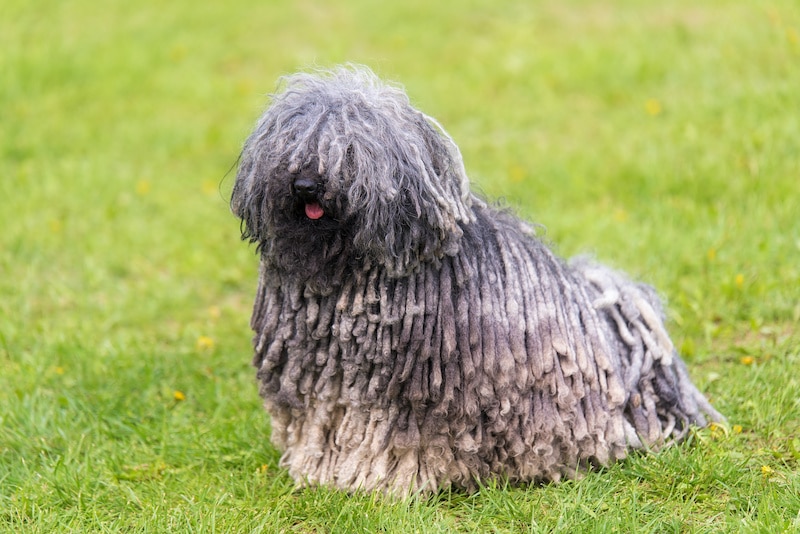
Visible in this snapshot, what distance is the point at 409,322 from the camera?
361cm

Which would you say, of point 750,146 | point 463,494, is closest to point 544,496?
point 463,494

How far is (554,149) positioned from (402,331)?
411 cm

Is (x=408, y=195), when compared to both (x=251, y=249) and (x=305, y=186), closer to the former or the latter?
(x=305, y=186)

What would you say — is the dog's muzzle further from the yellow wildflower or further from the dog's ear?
the yellow wildflower

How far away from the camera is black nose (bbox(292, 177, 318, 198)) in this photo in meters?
3.35

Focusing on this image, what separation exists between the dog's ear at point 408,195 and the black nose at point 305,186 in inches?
4.8

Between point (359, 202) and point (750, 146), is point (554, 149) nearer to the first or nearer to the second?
point (750, 146)

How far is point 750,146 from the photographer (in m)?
6.50

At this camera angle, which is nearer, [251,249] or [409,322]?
[409,322]

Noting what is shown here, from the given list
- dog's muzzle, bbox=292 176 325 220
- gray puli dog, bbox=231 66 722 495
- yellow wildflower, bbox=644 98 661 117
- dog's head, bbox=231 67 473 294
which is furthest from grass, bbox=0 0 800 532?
dog's muzzle, bbox=292 176 325 220

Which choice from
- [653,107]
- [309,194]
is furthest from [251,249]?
[653,107]

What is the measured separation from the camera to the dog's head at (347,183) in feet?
11.0

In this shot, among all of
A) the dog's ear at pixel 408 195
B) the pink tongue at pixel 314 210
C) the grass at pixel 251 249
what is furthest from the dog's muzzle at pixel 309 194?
the grass at pixel 251 249

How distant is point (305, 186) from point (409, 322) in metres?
0.65
